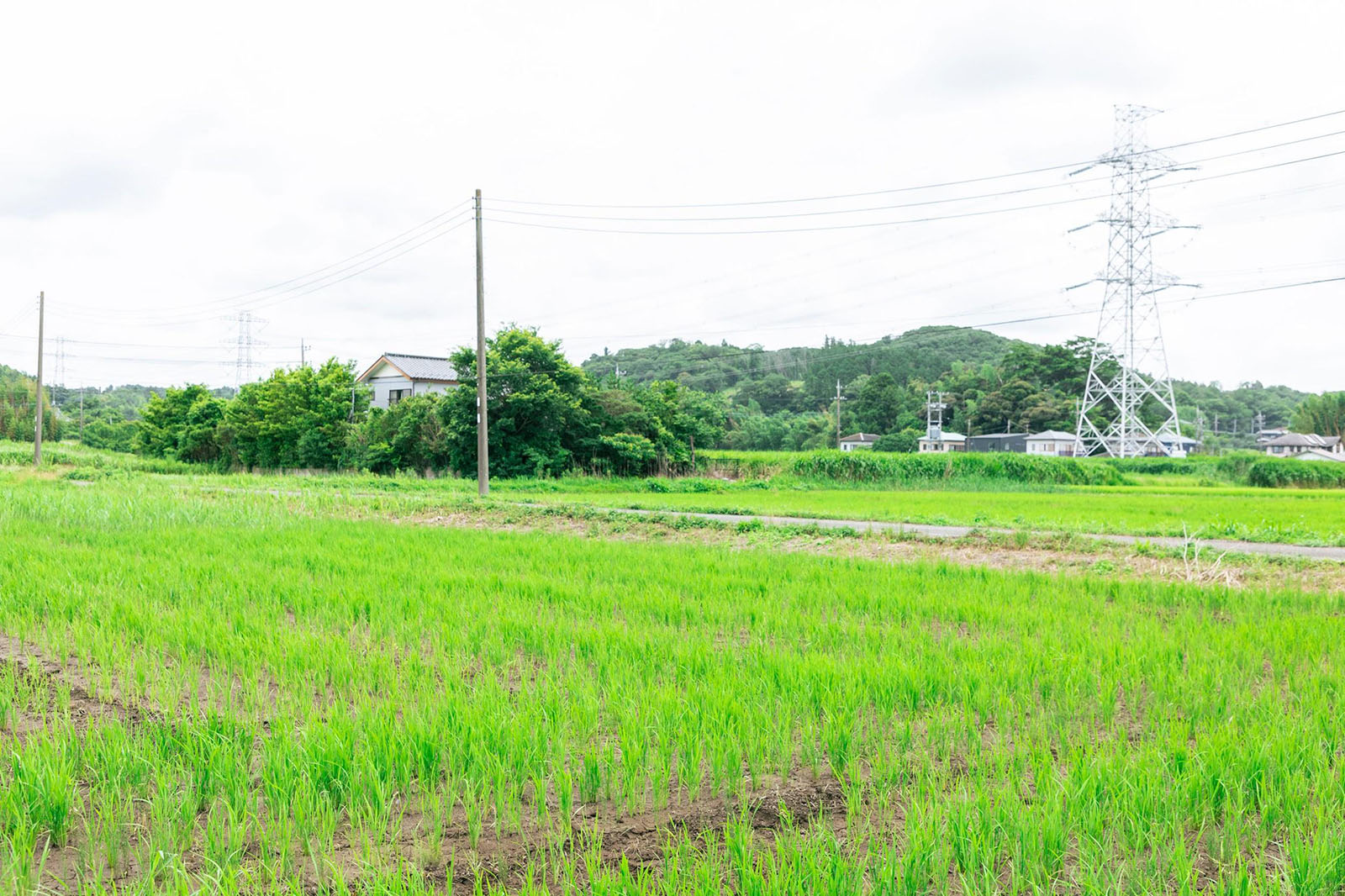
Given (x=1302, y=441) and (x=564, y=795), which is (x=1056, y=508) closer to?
(x=564, y=795)

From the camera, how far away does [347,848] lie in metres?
2.92

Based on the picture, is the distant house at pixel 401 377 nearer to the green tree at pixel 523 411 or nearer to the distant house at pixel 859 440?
the green tree at pixel 523 411

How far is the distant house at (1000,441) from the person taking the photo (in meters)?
61.2

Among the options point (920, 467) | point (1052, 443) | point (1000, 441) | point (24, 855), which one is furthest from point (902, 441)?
point (24, 855)

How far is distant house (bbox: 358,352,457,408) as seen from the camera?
154 feet

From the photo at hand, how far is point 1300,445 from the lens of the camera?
74.4 metres

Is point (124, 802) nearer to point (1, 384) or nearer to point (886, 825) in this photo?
point (886, 825)

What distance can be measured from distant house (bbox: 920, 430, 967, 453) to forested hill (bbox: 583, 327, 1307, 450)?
1172 millimetres

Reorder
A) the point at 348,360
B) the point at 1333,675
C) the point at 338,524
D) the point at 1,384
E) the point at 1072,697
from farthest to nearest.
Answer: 1. the point at 1,384
2. the point at 348,360
3. the point at 338,524
4. the point at 1333,675
5. the point at 1072,697

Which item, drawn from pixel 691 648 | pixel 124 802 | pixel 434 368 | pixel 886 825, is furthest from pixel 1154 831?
pixel 434 368

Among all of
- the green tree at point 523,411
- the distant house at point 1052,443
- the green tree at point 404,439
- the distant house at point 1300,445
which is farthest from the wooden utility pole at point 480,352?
the distant house at point 1300,445

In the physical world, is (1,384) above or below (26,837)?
above

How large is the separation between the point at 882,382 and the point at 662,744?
218ft

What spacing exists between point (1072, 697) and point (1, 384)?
85453 millimetres
